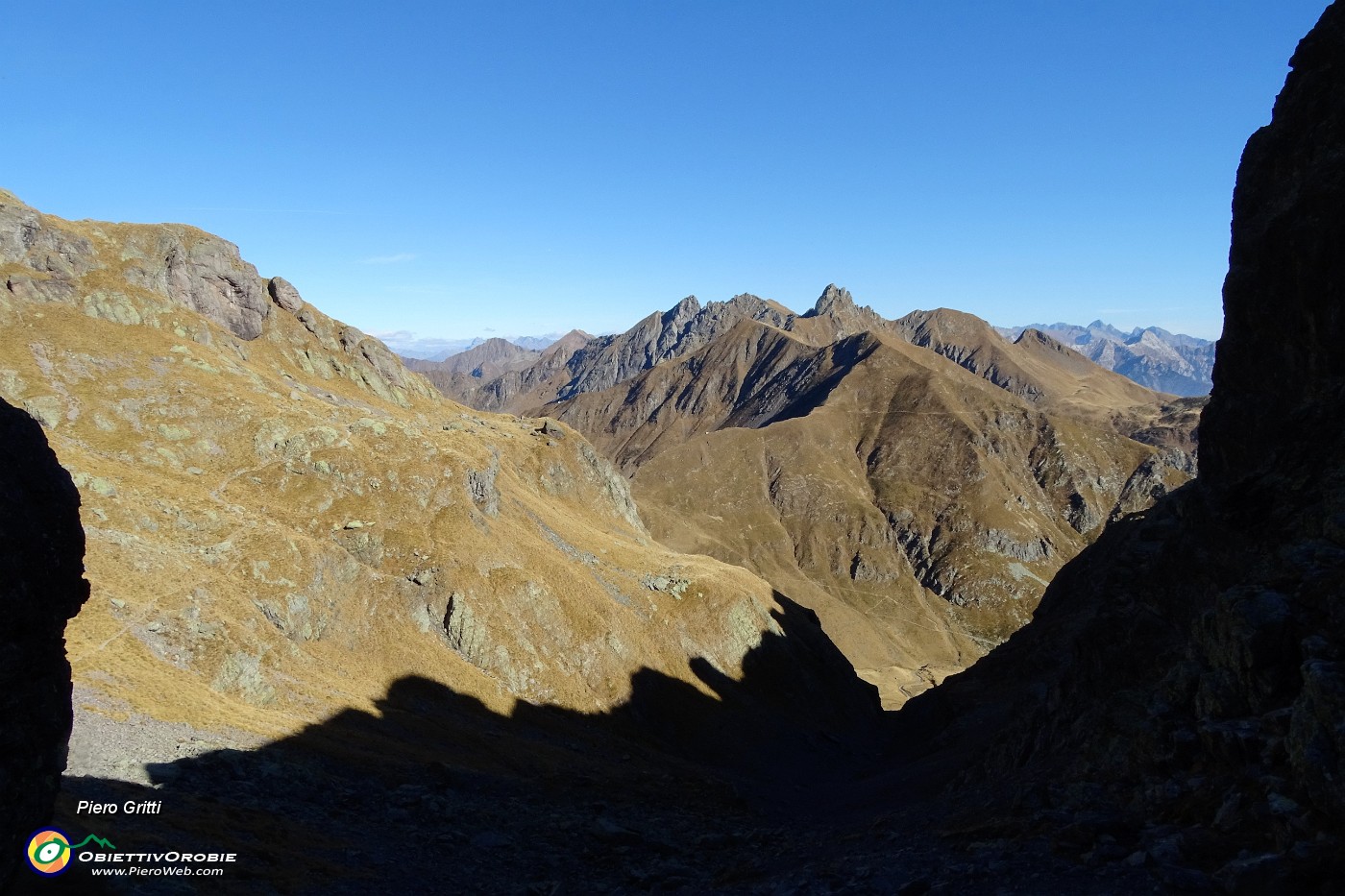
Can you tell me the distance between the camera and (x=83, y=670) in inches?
1532

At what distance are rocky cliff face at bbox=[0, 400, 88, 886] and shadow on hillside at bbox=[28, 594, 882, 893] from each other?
9.92 feet

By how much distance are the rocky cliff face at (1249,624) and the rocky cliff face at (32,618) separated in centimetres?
2911

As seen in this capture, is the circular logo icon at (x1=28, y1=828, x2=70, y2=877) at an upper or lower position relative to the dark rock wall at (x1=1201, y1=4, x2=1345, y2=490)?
lower

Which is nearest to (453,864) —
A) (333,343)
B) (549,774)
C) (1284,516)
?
(549,774)

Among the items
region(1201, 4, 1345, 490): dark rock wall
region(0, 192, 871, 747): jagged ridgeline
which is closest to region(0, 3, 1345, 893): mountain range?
region(1201, 4, 1345, 490): dark rock wall

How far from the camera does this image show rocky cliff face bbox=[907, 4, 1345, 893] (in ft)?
64.7

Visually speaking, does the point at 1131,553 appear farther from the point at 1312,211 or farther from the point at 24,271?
the point at 24,271

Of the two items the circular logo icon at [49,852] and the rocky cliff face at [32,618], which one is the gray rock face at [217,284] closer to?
the rocky cliff face at [32,618]

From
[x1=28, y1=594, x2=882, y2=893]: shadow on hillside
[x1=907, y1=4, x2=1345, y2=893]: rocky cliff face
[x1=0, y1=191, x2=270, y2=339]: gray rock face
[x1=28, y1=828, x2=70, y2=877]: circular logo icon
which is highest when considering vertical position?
[x1=0, y1=191, x2=270, y2=339]: gray rock face

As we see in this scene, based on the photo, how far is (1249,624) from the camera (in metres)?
26.1

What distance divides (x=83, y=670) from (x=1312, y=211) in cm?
7390

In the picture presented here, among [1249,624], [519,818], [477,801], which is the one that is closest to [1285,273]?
[1249,624]

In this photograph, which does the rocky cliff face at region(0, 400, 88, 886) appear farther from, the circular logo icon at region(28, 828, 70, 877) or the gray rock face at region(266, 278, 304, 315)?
the gray rock face at region(266, 278, 304, 315)

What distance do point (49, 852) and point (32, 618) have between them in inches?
258
